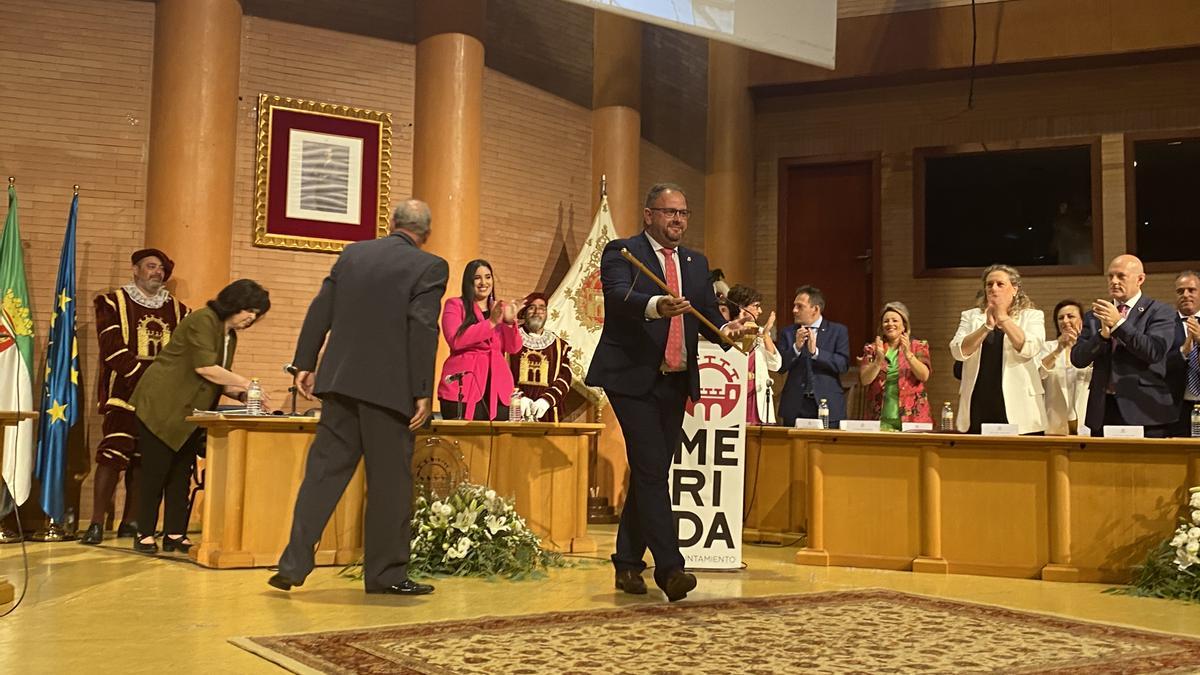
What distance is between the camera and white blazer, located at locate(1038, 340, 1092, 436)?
241 inches

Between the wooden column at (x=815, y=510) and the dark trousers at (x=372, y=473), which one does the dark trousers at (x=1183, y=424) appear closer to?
the wooden column at (x=815, y=510)

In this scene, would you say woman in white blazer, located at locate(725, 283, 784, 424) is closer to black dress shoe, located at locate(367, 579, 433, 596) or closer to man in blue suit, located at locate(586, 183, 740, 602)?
man in blue suit, located at locate(586, 183, 740, 602)

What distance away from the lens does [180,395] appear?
240 inches

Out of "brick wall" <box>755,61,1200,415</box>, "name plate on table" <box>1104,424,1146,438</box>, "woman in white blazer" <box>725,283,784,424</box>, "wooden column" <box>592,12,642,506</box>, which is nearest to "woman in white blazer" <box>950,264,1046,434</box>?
"name plate on table" <box>1104,424,1146,438</box>

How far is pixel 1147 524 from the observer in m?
5.66

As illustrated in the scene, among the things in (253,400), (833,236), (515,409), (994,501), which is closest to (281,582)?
(253,400)

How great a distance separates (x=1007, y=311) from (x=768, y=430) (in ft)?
6.36

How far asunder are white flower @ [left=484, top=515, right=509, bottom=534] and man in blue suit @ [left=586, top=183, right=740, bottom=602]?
81 cm

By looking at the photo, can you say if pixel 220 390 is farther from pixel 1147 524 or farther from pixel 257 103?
pixel 1147 524

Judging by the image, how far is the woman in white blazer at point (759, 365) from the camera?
7.19 metres

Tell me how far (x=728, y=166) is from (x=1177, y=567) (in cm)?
625

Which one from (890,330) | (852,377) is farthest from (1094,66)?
(890,330)

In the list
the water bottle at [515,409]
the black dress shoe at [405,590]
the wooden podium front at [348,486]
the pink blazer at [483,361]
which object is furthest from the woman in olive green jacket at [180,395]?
the black dress shoe at [405,590]

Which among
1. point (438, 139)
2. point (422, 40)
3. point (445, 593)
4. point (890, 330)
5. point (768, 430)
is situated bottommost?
point (445, 593)
